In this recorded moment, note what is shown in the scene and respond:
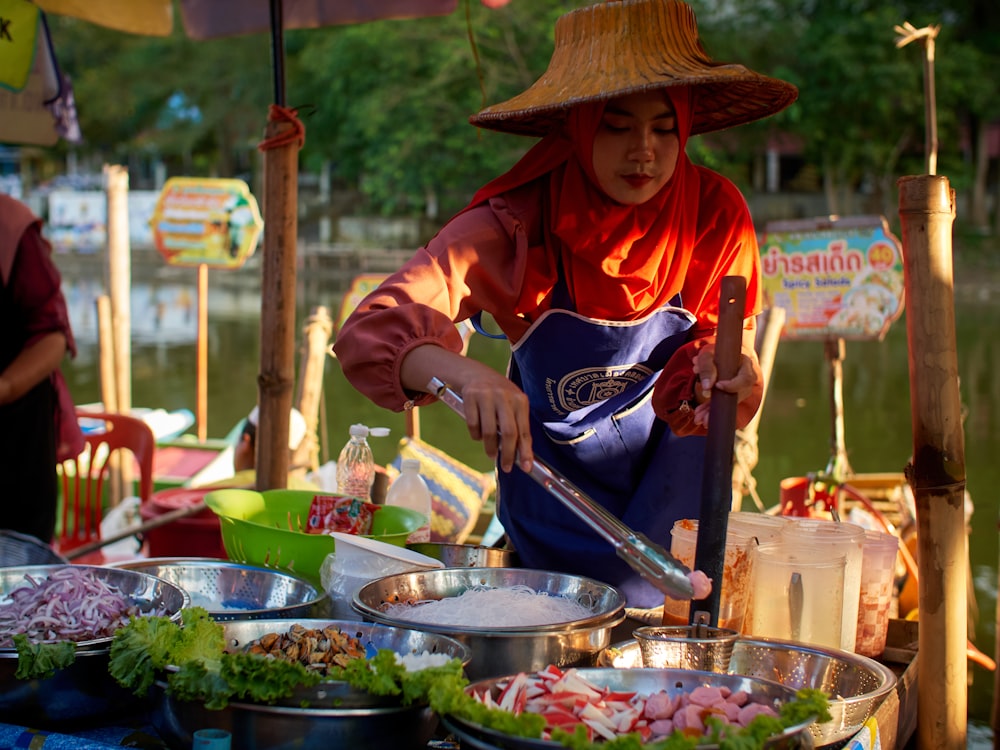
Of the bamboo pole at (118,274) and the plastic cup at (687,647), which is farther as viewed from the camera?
the bamboo pole at (118,274)

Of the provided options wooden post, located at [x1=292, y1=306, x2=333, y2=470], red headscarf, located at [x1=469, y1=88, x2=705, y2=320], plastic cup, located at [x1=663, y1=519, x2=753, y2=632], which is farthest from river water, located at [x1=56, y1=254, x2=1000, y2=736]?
red headscarf, located at [x1=469, y1=88, x2=705, y2=320]

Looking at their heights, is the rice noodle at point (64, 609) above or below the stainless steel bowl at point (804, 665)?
above

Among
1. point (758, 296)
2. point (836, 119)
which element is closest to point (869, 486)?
point (758, 296)

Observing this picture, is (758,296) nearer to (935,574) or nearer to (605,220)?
(605,220)

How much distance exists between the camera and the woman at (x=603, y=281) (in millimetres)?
1726

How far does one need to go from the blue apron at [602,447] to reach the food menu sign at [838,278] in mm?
3171

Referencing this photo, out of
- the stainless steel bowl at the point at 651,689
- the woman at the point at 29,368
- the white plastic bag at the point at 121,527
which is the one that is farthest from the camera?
the white plastic bag at the point at 121,527

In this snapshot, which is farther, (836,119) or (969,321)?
(836,119)

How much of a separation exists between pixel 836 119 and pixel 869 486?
17.8 metres

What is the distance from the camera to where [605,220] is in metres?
1.87

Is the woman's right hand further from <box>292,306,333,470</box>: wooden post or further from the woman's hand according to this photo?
<box>292,306,333,470</box>: wooden post

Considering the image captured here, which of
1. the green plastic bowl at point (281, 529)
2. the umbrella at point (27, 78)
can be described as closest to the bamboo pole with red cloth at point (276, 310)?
the green plastic bowl at point (281, 529)

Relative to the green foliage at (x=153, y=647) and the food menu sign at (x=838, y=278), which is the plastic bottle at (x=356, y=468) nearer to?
the green foliage at (x=153, y=647)

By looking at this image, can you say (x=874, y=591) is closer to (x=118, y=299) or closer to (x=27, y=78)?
(x=27, y=78)
